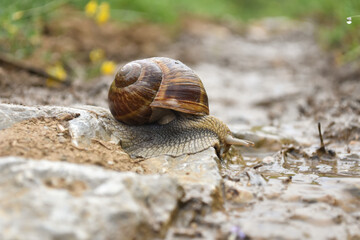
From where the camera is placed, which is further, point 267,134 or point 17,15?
point 17,15

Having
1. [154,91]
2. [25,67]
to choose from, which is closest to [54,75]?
[25,67]

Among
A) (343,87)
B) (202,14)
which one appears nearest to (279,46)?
(202,14)

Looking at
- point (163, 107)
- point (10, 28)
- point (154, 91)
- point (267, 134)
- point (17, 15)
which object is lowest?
point (267, 134)

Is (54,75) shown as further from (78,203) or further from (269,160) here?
(78,203)

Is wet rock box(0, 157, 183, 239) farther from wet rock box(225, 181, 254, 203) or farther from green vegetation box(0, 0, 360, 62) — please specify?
green vegetation box(0, 0, 360, 62)

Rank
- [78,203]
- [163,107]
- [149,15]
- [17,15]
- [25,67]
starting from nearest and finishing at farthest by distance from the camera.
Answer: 1. [78,203]
2. [163,107]
3. [17,15]
4. [25,67]
5. [149,15]

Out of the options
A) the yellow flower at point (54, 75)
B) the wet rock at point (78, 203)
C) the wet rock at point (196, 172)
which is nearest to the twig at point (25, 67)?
the yellow flower at point (54, 75)

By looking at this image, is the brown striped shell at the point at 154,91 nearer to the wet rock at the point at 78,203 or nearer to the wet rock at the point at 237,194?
the wet rock at the point at 237,194

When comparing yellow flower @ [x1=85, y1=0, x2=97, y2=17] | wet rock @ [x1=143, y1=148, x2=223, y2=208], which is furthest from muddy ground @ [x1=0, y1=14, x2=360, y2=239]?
yellow flower @ [x1=85, y1=0, x2=97, y2=17]
